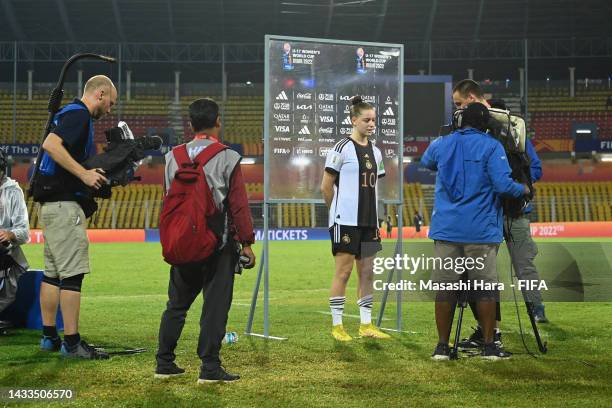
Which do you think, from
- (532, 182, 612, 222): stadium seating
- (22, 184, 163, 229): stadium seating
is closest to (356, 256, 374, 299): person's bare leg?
(22, 184, 163, 229): stadium seating

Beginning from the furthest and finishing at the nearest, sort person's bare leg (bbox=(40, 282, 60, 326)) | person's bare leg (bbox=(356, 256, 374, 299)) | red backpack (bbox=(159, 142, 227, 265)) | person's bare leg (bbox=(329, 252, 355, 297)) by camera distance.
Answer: person's bare leg (bbox=(356, 256, 374, 299)), person's bare leg (bbox=(329, 252, 355, 297)), person's bare leg (bbox=(40, 282, 60, 326)), red backpack (bbox=(159, 142, 227, 265))

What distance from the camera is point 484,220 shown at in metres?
6.74

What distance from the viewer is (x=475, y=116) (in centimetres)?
691

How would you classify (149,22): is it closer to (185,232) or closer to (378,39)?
(378,39)

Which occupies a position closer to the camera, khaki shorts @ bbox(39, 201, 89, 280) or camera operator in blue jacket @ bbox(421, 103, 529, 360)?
camera operator in blue jacket @ bbox(421, 103, 529, 360)

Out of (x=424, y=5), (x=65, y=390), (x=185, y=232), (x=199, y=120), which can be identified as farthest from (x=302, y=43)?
(x=424, y=5)

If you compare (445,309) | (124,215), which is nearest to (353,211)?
(445,309)

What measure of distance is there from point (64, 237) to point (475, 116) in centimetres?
340

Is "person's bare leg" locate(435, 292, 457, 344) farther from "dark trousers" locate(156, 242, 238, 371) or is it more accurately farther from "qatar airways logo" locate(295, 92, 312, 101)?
"qatar airways logo" locate(295, 92, 312, 101)

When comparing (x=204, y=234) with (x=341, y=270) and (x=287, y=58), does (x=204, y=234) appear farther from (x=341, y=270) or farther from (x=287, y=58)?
(x=287, y=58)

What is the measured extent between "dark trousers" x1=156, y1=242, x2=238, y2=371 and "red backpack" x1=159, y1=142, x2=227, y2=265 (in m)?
0.20

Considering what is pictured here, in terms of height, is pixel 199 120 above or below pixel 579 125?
below

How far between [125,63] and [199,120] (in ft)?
144

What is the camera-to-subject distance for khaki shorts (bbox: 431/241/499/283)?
22.2 feet
